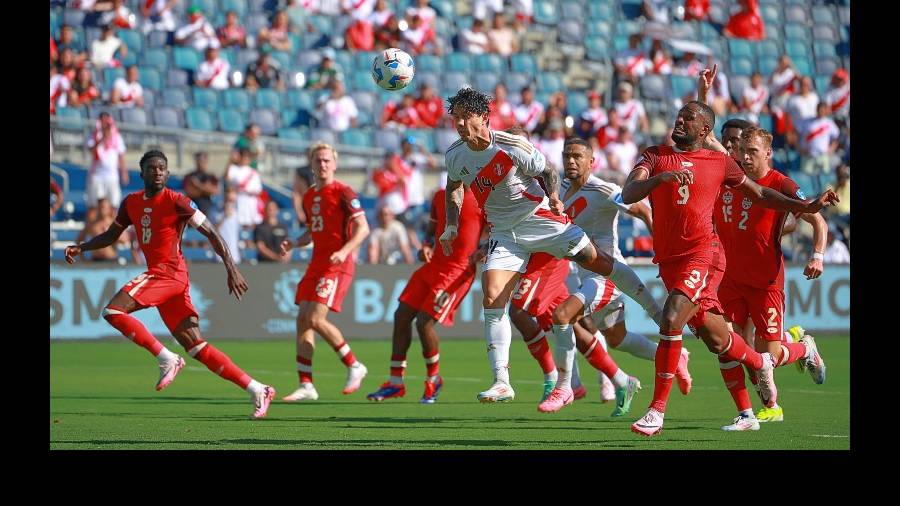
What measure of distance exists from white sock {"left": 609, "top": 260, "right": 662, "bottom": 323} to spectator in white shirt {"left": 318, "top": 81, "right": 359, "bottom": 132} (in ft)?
47.1

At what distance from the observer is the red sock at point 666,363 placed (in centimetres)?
883

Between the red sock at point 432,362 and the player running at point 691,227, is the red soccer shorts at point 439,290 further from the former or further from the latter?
the player running at point 691,227

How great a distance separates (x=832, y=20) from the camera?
31.2 m

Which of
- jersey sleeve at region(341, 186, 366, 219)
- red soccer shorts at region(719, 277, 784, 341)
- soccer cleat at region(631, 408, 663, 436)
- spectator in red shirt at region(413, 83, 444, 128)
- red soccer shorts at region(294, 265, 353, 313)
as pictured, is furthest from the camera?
spectator in red shirt at region(413, 83, 444, 128)

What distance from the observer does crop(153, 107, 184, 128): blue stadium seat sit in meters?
23.4

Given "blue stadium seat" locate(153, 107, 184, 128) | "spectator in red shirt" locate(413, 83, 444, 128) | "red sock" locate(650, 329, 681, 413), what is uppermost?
"spectator in red shirt" locate(413, 83, 444, 128)

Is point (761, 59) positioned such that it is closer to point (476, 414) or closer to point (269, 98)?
point (269, 98)

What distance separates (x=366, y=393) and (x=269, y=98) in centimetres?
1247

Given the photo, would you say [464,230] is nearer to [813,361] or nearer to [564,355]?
[564,355]

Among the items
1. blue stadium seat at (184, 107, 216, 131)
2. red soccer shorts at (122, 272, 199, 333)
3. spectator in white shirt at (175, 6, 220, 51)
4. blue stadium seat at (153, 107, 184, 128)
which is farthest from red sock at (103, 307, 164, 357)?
spectator in white shirt at (175, 6, 220, 51)

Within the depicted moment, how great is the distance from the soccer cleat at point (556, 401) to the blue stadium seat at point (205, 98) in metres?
14.8

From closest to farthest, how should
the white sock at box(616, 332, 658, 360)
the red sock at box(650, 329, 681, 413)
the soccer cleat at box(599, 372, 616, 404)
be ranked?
the red sock at box(650, 329, 681, 413)
the white sock at box(616, 332, 658, 360)
the soccer cleat at box(599, 372, 616, 404)

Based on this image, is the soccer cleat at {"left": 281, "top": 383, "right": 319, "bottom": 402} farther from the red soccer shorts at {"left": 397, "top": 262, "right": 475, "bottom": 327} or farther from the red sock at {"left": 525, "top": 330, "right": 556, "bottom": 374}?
the red sock at {"left": 525, "top": 330, "right": 556, "bottom": 374}

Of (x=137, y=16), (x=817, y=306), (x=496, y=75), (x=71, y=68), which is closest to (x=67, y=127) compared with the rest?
(x=71, y=68)
